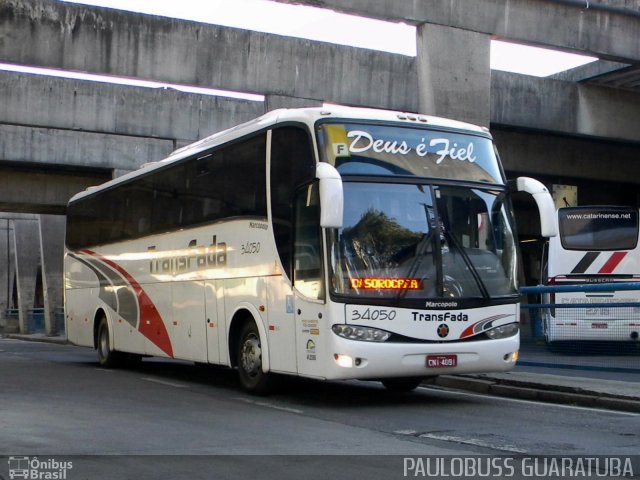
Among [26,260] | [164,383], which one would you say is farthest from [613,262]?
[26,260]

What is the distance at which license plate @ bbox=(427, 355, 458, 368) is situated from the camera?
11773 millimetres

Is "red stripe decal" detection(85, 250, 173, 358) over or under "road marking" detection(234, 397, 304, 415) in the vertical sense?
over

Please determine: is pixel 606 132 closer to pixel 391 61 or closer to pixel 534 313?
pixel 391 61

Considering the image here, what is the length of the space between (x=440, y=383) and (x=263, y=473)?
8323 mm

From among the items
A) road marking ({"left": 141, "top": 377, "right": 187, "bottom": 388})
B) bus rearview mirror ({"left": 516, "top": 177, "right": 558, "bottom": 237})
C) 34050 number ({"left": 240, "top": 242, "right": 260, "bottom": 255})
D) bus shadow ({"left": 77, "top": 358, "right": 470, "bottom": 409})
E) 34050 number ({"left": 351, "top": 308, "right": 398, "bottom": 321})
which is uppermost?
bus rearview mirror ({"left": 516, "top": 177, "right": 558, "bottom": 237})

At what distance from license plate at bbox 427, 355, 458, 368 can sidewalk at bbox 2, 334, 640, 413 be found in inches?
79.0

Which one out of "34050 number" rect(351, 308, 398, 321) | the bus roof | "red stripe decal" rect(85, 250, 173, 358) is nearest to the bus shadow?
"red stripe decal" rect(85, 250, 173, 358)

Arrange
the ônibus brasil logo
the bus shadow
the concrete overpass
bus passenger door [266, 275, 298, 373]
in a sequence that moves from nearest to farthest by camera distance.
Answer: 1. the ônibus brasil logo
2. bus passenger door [266, 275, 298, 373]
3. the bus shadow
4. the concrete overpass

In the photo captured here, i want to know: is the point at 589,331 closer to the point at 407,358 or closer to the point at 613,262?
the point at 407,358

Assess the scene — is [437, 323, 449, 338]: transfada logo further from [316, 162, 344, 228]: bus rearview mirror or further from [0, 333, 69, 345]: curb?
[0, 333, 69, 345]: curb

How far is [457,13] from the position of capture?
19.8m

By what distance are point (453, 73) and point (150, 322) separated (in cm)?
781

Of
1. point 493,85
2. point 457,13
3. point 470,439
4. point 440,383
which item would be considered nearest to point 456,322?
point 470,439

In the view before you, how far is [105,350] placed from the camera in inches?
798
